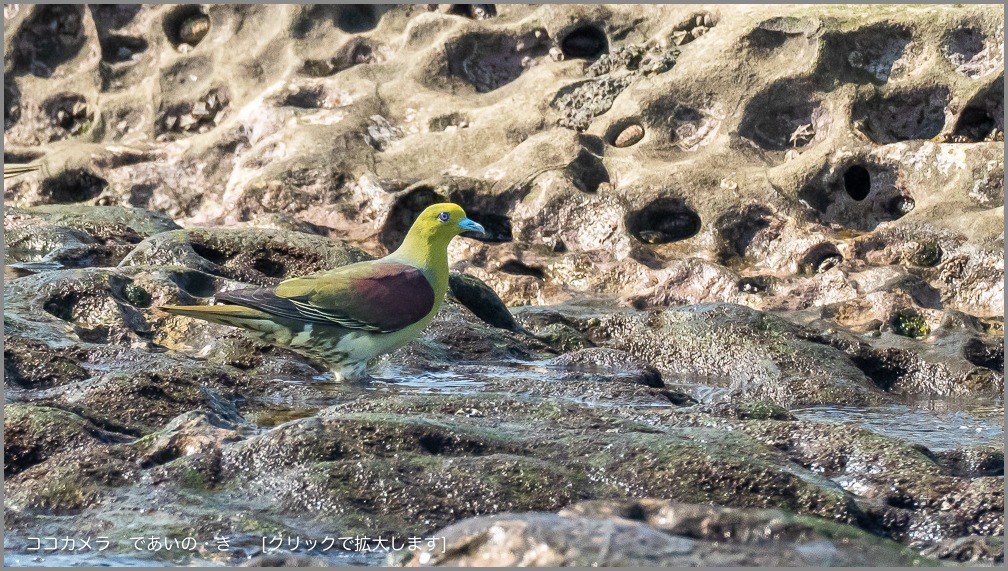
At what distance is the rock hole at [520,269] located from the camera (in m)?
12.6

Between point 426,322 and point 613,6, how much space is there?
7.74 m

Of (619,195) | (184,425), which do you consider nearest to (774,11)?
(619,195)

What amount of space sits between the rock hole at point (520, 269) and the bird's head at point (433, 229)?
12.3 feet

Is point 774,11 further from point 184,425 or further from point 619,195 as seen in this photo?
point 184,425

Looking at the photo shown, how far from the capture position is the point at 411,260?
8.45 meters

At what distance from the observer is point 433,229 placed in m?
8.59

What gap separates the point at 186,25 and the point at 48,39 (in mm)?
2059

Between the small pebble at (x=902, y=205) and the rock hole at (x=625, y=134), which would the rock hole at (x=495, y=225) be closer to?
the rock hole at (x=625, y=134)

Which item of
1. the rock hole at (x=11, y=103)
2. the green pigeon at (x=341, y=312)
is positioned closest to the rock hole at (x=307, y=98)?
the rock hole at (x=11, y=103)

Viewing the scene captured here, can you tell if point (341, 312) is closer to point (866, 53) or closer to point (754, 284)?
point (754, 284)

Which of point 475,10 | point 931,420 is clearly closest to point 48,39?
point 475,10

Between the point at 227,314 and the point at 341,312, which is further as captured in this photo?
the point at 341,312

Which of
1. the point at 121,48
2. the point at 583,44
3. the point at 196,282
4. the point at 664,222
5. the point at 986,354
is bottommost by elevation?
the point at 196,282

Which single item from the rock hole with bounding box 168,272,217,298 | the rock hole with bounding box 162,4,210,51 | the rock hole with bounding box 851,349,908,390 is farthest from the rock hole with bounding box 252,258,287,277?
the rock hole with bounding box 162,4,210,51
